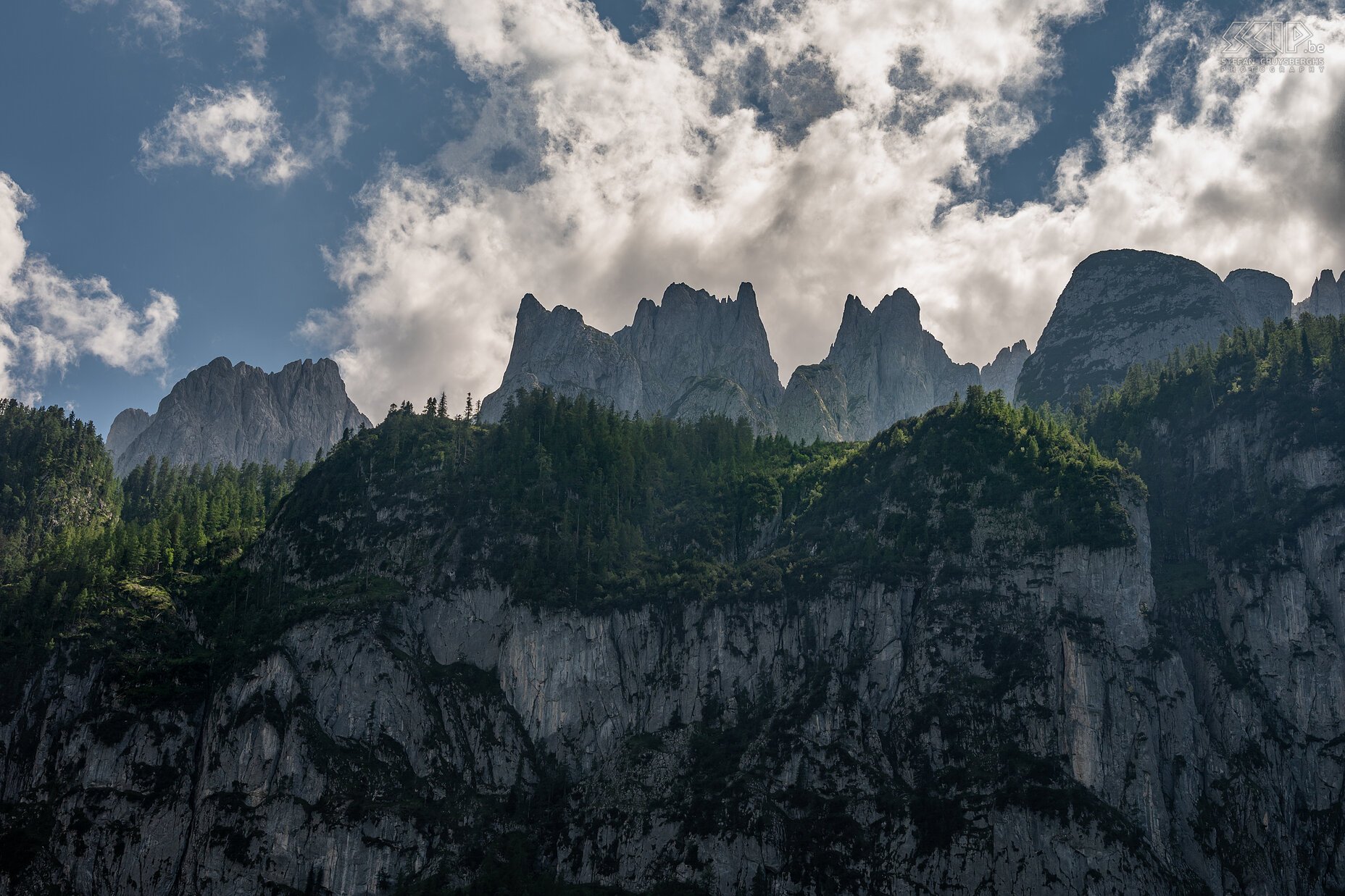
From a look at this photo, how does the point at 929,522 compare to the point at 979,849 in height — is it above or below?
above

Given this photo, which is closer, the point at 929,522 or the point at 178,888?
the point at 178,888

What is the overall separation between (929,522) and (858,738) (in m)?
43.8

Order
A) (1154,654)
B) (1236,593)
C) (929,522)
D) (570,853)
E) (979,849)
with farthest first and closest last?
(929,522)
(1236,593)
(1154,654)
(570,853)
(979,849)

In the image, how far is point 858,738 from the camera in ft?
529

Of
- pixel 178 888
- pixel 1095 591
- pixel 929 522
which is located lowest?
pixel 178 888

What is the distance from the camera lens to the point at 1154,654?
164m

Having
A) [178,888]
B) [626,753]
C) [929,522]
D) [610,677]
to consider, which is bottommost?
[178,888]

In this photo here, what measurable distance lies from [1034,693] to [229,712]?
11912cm

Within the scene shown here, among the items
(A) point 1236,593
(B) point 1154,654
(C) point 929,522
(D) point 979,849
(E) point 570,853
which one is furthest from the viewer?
(C) point 929,522

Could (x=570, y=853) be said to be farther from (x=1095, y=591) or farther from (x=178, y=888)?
(x=1095, y=591)

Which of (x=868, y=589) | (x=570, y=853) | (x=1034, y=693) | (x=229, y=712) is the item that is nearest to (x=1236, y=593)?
(x=1034, y=693)

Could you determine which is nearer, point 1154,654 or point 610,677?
point 1154,654

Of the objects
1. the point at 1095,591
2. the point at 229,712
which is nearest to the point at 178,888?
the point at 229,712

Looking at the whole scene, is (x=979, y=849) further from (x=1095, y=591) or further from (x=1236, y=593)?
(x=1236, y=593)
